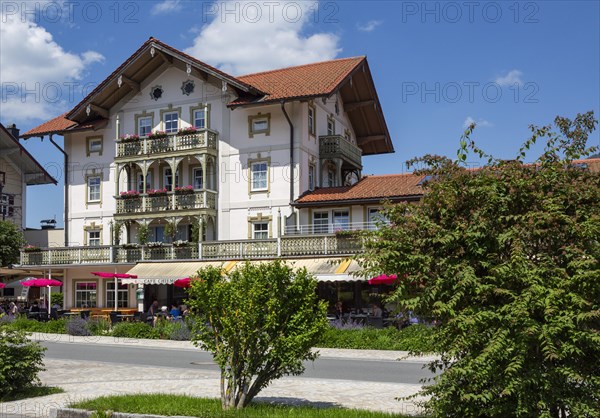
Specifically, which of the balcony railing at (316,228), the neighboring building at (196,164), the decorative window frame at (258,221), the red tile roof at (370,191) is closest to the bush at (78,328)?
the neighboring building at (196,164)

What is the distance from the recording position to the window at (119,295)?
137ft

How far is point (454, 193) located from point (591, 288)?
71.6 inches

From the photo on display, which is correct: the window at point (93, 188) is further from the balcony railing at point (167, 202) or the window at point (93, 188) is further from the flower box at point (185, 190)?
A: the flower box at point (185, 190)

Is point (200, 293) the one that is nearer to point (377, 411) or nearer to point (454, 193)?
point (377, 411)

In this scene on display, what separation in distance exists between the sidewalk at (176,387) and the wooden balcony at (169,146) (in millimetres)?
20417

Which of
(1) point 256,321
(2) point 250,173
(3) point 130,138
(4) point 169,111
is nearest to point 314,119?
(2) point 250,173

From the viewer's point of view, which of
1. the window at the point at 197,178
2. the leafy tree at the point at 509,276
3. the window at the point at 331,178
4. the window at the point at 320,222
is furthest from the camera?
the window at the point at 331,178

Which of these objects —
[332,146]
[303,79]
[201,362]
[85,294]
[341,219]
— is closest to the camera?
[201,362]

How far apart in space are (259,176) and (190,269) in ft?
19.8

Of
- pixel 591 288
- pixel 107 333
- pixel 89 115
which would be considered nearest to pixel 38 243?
pixel 89 115

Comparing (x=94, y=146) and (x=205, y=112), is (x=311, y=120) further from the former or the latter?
(x=94, y=146)

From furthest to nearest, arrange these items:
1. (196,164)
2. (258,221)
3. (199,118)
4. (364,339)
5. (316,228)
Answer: (199,118) < (196,164) < (258,221) < (316,228) < (364,339)

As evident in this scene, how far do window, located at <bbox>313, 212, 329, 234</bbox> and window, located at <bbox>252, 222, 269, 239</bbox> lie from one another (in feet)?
8.50

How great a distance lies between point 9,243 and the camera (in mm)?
47625
